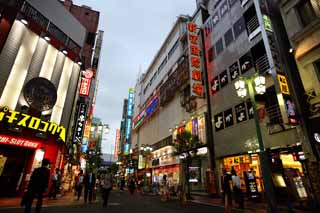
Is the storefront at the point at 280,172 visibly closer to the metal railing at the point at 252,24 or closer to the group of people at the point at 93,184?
the group of people at the point at 93,184

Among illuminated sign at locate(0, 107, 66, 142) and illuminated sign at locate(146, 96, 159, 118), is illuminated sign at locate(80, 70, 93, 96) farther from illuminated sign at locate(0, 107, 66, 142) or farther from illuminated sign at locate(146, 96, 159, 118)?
illuminated sign at locate(146, 96, 159, 118)

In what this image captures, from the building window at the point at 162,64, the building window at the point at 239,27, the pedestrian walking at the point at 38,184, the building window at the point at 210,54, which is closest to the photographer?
the pedestrian walking at the point at 38,184

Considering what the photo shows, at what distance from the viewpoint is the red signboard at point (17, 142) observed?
1252 centimetres

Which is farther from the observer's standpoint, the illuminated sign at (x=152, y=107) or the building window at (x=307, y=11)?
the illuminated sign at (x=152, y=107)

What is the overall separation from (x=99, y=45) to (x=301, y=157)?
34877 millimetres

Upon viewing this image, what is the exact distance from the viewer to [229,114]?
A: 16.3 meters

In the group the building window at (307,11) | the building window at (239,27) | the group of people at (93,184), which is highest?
the building window at (239,27)

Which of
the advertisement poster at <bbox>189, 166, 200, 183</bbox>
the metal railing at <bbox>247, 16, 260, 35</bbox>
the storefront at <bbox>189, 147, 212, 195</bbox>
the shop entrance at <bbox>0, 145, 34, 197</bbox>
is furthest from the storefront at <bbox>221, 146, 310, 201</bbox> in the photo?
the shop entrance at <bbox>0, 145, 34, 197</bbox>

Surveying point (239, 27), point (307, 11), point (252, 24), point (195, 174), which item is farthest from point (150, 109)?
point (307, 11)

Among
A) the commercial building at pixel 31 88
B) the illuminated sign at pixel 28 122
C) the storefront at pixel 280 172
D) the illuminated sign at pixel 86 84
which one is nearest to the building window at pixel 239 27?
the storefront at pixel 280 172

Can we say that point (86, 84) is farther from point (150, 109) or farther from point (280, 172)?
point (280, 172)

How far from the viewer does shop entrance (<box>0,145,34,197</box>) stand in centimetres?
1410

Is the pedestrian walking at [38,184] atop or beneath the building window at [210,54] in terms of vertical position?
beneath

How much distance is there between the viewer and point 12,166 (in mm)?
15297
